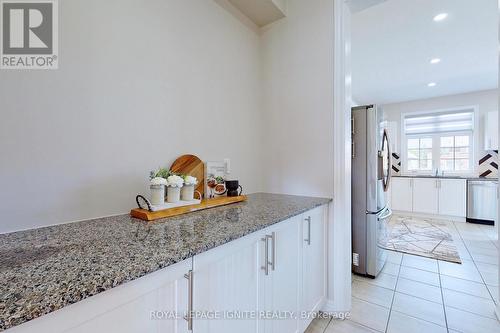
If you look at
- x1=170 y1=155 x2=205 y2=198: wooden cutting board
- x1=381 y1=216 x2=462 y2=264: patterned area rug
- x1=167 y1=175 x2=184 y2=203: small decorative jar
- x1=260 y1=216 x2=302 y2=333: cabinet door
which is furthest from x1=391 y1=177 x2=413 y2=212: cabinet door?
x1=167 y1=175 x2=184 y2=203: small decorative jar

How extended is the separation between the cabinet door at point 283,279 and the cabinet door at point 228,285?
0.31 feet

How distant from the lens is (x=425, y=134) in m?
5.35

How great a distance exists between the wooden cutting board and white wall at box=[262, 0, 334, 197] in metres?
0.77

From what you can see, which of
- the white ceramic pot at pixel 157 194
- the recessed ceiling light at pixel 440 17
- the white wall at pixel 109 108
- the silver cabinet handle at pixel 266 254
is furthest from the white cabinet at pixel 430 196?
the white ceramic pot at pixel 157 194

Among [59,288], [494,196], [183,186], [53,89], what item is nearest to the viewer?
[59,288]

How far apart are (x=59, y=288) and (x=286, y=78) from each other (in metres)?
2.04

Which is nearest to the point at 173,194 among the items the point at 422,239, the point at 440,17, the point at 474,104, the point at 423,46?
the point at 440,17

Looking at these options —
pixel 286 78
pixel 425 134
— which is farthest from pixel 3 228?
pixel 425 134

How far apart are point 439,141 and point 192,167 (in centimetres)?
599

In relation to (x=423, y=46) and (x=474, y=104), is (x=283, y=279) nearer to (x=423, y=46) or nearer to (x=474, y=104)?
(x=423, y=46)

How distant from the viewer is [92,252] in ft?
2.36

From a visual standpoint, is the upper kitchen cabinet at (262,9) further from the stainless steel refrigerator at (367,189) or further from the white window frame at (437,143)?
the white window frame at (437,143)

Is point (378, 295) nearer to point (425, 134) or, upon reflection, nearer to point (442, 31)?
point (442, 31)

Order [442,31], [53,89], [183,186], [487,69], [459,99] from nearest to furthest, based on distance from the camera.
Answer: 1. [53,89]
2. [183,186]
3. [442,31]
4. [487,69]
5. [459,99]
